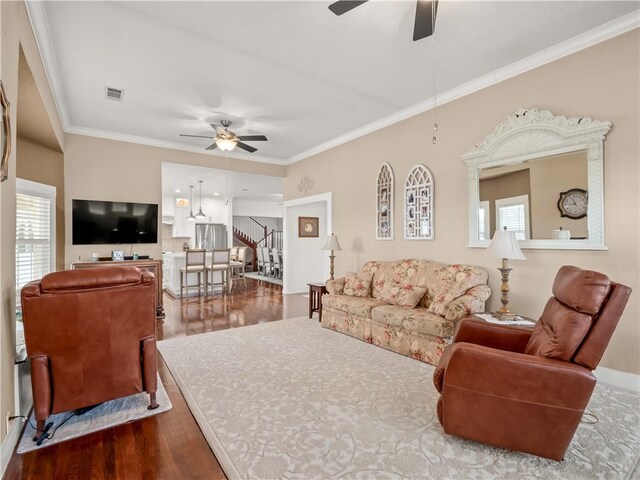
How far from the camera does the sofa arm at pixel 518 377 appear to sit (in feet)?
5.61

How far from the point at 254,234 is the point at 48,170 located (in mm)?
8620

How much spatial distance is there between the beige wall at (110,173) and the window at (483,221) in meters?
5.02

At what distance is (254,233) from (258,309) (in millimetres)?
7783

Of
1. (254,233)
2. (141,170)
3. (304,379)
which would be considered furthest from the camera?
(254,233)

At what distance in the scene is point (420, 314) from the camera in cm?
339

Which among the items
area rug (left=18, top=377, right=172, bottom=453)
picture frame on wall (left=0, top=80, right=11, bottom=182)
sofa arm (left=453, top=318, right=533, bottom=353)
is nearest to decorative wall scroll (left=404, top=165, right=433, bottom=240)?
sofa arm (left=453, top=318, right=533, bottom=353)

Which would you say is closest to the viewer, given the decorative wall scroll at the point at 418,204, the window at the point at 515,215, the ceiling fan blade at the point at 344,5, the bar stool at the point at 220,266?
the ceiling fan blade at the point at 344,5

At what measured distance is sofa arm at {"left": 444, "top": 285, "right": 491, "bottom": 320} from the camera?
10.2 ft

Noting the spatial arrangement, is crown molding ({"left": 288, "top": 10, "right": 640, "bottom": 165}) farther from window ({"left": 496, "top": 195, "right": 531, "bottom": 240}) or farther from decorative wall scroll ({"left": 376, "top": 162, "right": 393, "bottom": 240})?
window ({"left": 496, "top": 195, "right": 531, "bottom": 240})

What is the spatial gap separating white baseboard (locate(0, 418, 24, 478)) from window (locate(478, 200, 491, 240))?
13.6 feet

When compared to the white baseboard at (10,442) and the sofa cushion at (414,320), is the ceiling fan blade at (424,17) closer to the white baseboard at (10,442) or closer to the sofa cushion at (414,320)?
the sofa cushion at (414,320)

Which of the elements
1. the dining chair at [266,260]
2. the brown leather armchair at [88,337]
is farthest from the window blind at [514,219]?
the dining chair at [266,260]

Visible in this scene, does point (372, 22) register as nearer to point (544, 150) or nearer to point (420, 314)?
point (544, 150)

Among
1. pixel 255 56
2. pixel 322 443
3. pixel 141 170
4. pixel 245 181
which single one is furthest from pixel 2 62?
pixel 245 181
